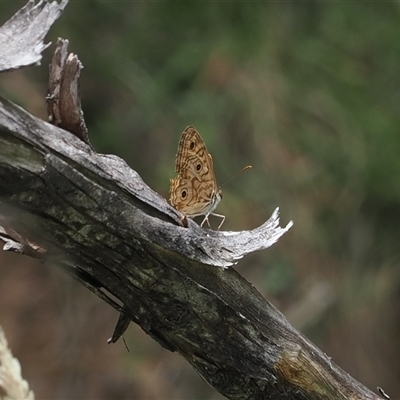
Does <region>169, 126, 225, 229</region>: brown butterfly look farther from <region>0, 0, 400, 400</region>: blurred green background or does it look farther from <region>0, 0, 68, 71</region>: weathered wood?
Answer: <region>0, 0, 400, 400</region>: blurred green background

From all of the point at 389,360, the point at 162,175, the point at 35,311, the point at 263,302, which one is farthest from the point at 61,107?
the point at 35,311

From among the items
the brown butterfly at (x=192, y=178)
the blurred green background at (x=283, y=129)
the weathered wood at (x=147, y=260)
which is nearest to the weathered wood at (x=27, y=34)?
the weathered wood at (x=147, y=260)

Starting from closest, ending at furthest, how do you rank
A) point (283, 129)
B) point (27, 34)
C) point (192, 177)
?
point (27, 34) → point (192, 177) → point (283, 129)

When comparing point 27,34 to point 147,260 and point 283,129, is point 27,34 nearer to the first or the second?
point 147,260

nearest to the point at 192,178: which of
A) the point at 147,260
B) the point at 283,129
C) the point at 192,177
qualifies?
the point at 192,177

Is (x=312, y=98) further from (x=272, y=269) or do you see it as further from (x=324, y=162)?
(x=272, y=269)

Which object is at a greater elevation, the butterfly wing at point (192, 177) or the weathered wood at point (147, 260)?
the butterfly wing at point (192, 177)

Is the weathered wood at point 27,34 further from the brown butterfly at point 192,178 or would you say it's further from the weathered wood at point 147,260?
the brown butterfly at point 192,178
